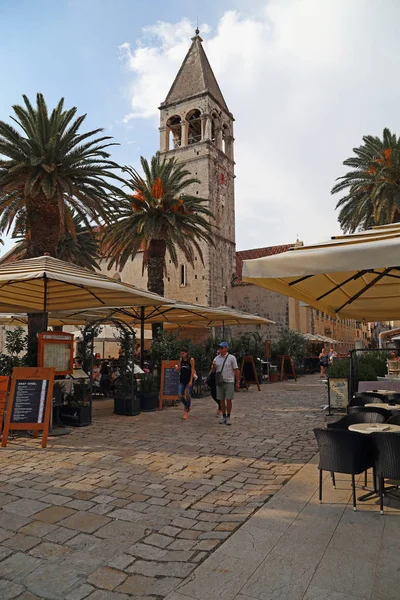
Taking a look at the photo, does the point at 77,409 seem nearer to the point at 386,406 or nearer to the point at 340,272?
the point at 386,406

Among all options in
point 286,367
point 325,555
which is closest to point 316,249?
point 325,555

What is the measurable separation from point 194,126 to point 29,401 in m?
40.1

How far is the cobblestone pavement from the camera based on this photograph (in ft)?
9.75

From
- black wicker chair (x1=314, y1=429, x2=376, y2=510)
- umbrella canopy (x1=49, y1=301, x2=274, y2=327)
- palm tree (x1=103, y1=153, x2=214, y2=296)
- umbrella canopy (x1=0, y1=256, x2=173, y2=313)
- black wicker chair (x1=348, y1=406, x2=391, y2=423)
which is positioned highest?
palm tree (x1=103, y1=153, x2=214, y2=296)

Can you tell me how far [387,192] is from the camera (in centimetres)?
2098

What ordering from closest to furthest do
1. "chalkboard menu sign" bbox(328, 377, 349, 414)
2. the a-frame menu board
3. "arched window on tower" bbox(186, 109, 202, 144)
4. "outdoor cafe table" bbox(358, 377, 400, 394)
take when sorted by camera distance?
the a-frame menu board
"outdoor cafe table" bbox(358, 377, 400, 394)
"chalkboard menu sign" bbox(328, 377, 349, 414)
"arched window on tower" bbox(186, 109, 202, 144)

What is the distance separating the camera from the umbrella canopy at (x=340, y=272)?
12.6 ft

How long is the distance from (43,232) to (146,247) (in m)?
6.15

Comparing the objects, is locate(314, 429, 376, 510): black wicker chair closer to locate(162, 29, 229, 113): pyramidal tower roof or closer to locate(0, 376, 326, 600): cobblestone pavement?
locate(0, 376, 326, 600): cobblestone pavement

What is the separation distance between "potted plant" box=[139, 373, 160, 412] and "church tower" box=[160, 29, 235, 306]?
25149 millimetres

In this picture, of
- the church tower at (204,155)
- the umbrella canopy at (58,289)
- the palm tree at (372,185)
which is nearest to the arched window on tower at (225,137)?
the church tower at (204,155)

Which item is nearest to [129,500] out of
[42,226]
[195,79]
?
[42,226]

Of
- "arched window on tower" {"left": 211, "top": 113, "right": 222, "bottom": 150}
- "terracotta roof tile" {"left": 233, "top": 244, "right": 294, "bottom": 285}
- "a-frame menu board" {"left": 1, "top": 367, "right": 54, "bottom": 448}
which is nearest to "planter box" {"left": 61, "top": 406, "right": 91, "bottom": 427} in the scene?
"a-frame menu board" {"left": 1, "top": 367, "right": 54, "bottom": 448}

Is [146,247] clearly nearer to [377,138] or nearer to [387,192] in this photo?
[387,192]
